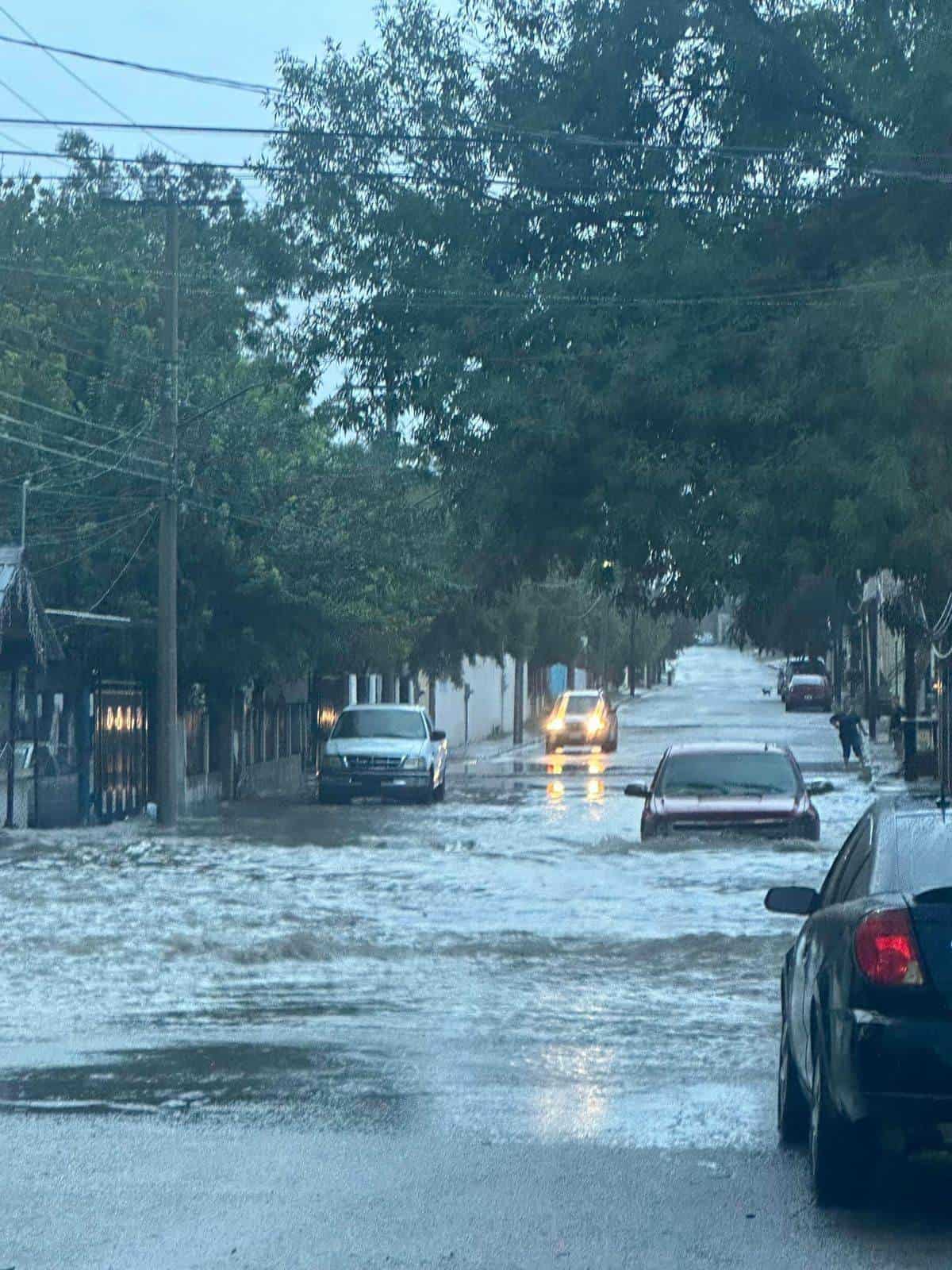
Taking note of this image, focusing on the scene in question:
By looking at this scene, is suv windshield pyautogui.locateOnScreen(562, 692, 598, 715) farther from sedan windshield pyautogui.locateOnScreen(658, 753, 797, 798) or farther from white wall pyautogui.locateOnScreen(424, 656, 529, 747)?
sedan windshield pyautogui.locateOnScreen(658, 753, 797, 798)

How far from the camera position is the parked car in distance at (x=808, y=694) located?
276 ft

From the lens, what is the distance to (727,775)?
Result: 2234cm

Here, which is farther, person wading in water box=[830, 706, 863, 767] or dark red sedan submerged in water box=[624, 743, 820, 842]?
person wading in water box=[830, 706, 863, 767]

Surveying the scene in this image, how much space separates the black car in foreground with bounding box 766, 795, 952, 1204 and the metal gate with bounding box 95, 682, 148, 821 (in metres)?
24.8

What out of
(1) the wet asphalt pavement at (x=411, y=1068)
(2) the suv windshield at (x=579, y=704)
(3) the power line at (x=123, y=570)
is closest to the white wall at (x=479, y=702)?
(2) the suv windshield at (x=579, y=704)

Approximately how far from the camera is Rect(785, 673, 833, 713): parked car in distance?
84.1 m

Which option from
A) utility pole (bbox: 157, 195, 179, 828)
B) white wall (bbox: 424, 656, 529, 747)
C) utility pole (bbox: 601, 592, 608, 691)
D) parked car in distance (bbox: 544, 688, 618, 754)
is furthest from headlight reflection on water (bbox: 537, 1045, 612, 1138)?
utility pole (bbox: 601, 592, 608, 691)

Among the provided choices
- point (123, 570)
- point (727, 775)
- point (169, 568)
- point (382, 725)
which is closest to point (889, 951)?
point (727, 775)

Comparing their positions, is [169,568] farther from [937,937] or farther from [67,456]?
[937,937]

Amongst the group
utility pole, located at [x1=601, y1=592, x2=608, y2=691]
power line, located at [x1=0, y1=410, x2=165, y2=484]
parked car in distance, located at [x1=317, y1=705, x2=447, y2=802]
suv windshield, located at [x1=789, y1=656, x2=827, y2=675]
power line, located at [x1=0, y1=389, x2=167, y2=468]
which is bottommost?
parked car in distance, located at [x1=317, y1=705, x2=447, y2=802]

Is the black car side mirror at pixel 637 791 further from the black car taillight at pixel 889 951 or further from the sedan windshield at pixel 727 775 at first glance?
the black car taillight at pixel 889 951

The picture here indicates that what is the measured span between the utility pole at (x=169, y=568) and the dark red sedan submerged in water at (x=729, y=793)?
880 centimetres

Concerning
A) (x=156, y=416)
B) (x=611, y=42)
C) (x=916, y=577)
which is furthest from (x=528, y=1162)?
(x=156, y=416)

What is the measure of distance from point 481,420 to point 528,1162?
1394cm
